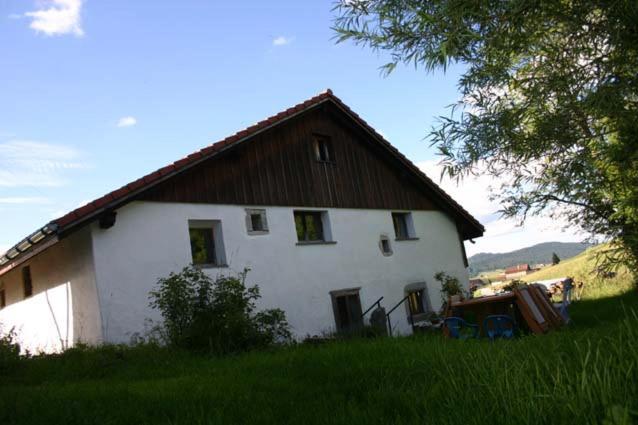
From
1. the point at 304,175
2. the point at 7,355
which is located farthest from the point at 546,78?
the point at 304,175

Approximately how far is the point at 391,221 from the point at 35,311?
1001 cm

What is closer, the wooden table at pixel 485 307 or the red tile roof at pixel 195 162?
the red tile roof at pixel 195 162

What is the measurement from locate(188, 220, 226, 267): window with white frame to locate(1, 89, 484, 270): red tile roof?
1405 mm

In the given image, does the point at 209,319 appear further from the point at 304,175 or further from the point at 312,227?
the point at 304,175

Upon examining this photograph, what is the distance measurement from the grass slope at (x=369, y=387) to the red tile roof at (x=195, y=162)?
8.78 feet

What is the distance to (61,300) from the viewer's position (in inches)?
406

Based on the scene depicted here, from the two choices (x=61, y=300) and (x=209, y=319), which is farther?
(x=61, y=300)

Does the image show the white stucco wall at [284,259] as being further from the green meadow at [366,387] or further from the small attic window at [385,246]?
the green meadow at [366,387]

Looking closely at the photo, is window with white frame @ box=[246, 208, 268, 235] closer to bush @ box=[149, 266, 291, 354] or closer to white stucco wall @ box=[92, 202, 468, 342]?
white stucco wall @ box=[92, 202, 468, 342]

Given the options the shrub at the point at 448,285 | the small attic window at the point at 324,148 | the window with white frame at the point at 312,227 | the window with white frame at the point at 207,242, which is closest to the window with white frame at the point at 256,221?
the window with white frame at the point at 207,242

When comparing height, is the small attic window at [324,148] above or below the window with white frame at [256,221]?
above

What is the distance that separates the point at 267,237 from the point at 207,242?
58.4 inches

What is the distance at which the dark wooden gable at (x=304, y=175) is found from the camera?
11.1 m

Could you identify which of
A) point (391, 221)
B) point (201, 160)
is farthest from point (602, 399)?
point (391, 221)
